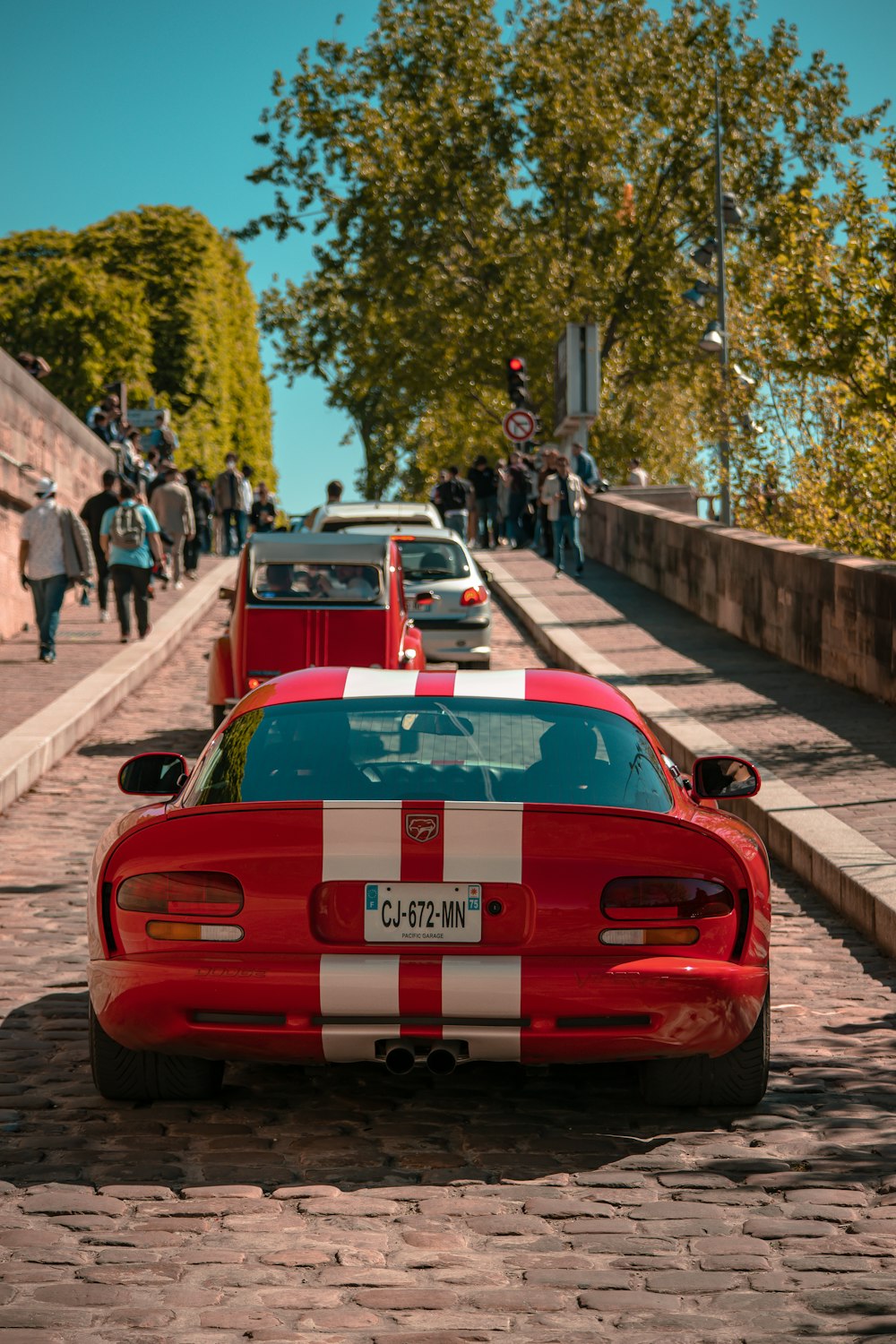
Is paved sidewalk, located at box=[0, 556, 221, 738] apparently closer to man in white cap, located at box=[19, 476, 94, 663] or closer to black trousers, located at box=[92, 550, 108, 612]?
black trousers, located at box=[92, 550, 108, 612]

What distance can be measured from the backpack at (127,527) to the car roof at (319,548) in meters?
4.92

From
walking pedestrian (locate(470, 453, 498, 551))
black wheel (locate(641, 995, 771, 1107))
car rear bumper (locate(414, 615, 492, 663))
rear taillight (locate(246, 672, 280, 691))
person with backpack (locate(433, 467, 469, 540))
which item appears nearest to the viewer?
black wheel (locate(641, 995, 771, 1107))

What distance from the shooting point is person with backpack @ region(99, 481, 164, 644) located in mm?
19469

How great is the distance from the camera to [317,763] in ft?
19.6

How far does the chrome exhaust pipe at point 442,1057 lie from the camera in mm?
5367

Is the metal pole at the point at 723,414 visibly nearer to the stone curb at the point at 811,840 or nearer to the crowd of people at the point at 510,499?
the crowd of people at the point at 510,499

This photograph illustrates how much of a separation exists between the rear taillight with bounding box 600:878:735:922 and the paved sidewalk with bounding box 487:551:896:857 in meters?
4.04

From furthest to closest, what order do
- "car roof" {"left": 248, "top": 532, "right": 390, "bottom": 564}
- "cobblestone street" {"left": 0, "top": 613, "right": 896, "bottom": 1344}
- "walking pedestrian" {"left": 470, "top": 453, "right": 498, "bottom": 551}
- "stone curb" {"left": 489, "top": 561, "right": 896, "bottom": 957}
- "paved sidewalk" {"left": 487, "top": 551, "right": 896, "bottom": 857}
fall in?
1. "walking pedestrian" {"left": 470, "top": 453, "right": 498, "bottom": 551}
2. "car roof" {"left": 248, "top": 532, "right": 390, "bottom": 564}
3. "paved sidewalk" {"left": 487, "top": 551, "right": 896, "bottom": 857}
4. "stone curb" {"left": 489, "top": 561, "right": 896, "bottom": 957}
5. "cobblestone street" {"left": 0, "top": 613, "right": 896, "bottom": 1344}

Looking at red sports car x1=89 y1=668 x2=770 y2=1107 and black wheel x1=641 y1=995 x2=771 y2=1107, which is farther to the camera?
black wheel x1=641 y1=995 x2=771 y2=1107

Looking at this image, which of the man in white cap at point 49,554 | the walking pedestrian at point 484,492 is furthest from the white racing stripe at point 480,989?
the walking pedestrian at point 484,492

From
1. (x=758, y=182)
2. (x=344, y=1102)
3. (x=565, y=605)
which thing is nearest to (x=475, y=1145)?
(x=344, y=1102)

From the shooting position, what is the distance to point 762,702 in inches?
615

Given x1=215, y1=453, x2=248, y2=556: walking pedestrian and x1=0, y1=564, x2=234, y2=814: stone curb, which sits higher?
x1=215, y1=453, x2=248, y2=556: walking pedestrian

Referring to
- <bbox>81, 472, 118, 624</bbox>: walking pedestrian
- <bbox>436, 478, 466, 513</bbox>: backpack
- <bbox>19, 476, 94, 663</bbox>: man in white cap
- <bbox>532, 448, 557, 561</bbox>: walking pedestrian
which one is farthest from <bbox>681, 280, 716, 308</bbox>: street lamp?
<bbox>19, 476, 94, 663</bbox>: man in white cap
